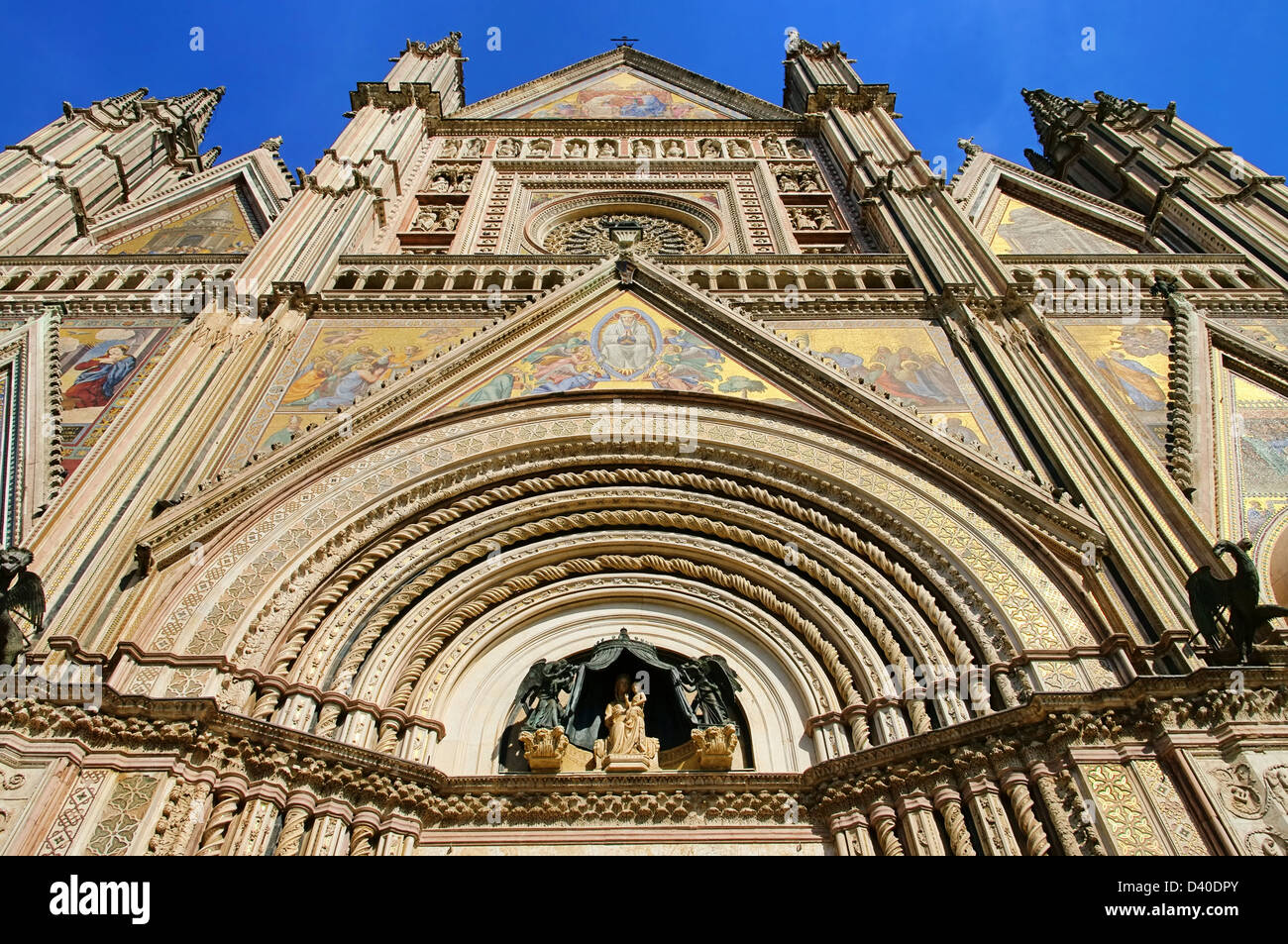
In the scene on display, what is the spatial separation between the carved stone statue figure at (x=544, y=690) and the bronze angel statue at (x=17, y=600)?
366 cm

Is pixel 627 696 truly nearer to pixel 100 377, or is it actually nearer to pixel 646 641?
pixel 646 641

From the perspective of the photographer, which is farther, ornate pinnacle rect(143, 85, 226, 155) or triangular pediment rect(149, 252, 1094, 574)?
ornate pinnacle rect(143, 85, 226, 155)

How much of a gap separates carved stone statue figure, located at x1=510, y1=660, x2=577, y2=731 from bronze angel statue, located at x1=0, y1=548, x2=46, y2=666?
366 cm

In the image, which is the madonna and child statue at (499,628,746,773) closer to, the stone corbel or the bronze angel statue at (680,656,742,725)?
the bronze angel statue at (680,656,742,725)

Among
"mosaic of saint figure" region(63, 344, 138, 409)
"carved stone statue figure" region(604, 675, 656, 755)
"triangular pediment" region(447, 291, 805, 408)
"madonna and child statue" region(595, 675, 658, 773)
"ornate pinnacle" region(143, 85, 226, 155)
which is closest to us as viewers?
"madonna and child statue" region(595, 675, 658, 773)

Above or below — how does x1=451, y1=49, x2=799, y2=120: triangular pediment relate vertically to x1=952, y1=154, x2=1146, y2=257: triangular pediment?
above

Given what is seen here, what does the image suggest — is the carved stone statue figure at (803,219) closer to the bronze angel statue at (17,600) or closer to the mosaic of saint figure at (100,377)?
the mosaic of saint figure at (100,377)

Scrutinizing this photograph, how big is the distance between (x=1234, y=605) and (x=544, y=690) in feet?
17.4

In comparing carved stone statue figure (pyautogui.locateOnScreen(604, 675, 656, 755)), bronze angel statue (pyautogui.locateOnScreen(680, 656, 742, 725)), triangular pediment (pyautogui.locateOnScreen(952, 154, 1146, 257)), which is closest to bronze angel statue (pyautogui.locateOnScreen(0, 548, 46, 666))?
carved stone statue figure (pyautogui.locateOnScreen(604, 675, 656, 755))

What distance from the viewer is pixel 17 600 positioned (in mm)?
6004


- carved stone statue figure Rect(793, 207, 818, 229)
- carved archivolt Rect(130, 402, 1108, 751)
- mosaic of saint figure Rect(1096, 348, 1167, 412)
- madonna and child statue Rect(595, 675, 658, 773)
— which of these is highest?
carved stone statue figure Rect(793, 207, 818, 229)

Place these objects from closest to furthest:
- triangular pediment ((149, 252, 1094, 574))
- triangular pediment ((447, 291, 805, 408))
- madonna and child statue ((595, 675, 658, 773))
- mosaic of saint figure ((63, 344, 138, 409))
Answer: madonna and child statue ((595, 675, 658, 773)), triangular pediment ((149, 252, 1094, 574)), mosaic of saint figure ((63, 344, 138, 409)), triangular pediment ((447, 291, 805, 408))

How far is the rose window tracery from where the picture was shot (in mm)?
16766
